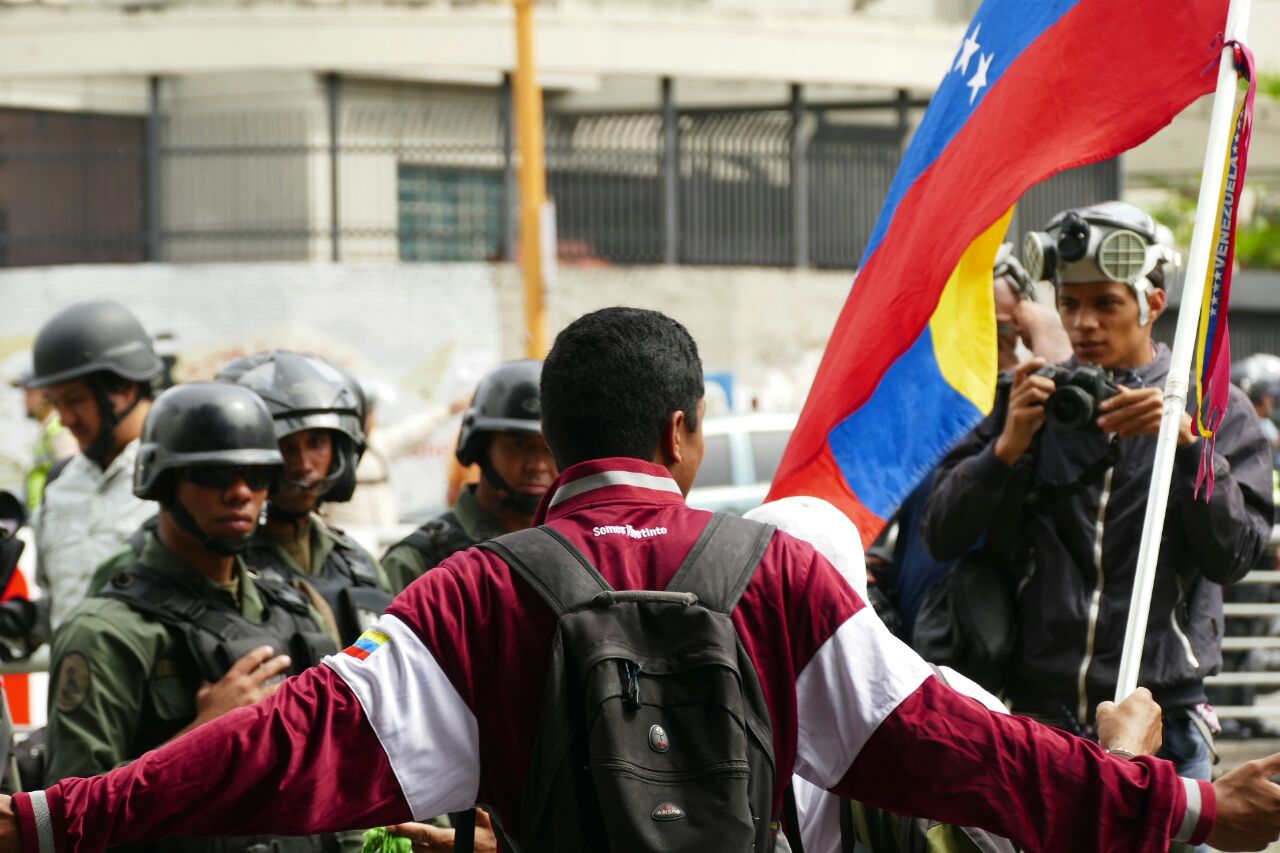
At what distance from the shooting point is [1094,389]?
4902 millimetres

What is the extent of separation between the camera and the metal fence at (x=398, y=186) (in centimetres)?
2130

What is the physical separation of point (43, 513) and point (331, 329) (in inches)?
551

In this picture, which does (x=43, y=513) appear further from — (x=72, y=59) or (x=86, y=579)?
(x=72, y=59)

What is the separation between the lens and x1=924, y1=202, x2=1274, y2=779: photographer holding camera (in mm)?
4895

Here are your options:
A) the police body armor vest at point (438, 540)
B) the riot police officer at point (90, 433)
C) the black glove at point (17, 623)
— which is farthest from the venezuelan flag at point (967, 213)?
the black glove at point (17, 623)

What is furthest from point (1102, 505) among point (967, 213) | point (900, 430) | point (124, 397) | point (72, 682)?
point (124, 397)

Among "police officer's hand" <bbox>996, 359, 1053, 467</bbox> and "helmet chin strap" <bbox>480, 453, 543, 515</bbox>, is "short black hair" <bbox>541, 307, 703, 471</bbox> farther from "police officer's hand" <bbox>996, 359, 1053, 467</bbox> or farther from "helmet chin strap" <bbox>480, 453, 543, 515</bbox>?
"helmet chin strap" <bbox>480, 453, 543, 515</bbox>

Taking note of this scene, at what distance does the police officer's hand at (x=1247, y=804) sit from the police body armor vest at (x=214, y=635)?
2.35 metres

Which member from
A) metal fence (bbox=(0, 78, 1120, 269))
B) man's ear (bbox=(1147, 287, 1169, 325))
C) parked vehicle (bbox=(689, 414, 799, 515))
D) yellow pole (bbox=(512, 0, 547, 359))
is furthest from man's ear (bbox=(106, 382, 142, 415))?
metal fence (bbox=(0, 78, 1120, 269))

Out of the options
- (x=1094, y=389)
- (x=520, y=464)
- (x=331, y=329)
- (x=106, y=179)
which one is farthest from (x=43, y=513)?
(x=106, y=179)

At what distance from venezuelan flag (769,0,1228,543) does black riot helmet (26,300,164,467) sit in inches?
110

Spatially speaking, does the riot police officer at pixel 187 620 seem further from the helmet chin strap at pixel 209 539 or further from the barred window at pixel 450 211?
the barred window at pixel 450 211

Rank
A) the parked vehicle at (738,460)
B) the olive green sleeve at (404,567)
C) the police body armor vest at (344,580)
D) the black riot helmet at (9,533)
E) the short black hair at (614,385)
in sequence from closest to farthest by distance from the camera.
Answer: the short black hair at (614,385) < the black riot helmet at (9,533) < the police body armor vest at (344,580) < the olive green sleeve at (404,567) < the parked vehicle at (738,460)

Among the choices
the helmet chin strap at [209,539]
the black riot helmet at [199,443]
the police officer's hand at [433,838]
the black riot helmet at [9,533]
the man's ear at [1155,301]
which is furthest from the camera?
the man's ear at [1155,301]
